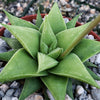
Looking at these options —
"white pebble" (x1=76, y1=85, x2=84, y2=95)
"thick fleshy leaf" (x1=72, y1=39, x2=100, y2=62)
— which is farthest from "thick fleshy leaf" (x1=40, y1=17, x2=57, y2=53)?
"white pebble" (x1=76, y1=85, x2=84, y2=95)

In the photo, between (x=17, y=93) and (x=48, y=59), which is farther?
(x=17, y=93)

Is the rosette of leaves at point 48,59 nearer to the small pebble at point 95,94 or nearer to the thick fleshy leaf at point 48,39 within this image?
the thick fleshy leaf at point 48,39

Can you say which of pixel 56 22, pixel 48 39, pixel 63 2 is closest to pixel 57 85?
pixel 48 39

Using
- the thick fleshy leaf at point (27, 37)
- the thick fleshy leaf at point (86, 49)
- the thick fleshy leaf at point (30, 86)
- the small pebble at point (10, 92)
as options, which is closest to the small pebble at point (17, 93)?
the small pebble at point (10, 92)

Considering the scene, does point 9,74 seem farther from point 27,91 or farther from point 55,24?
point 55,24

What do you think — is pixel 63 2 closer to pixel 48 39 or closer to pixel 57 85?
pixel 48 39

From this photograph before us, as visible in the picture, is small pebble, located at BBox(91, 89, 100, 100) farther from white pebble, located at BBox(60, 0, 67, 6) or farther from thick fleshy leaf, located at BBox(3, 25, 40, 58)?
white pebble, located at BBox(60, 0, 67, 6)
